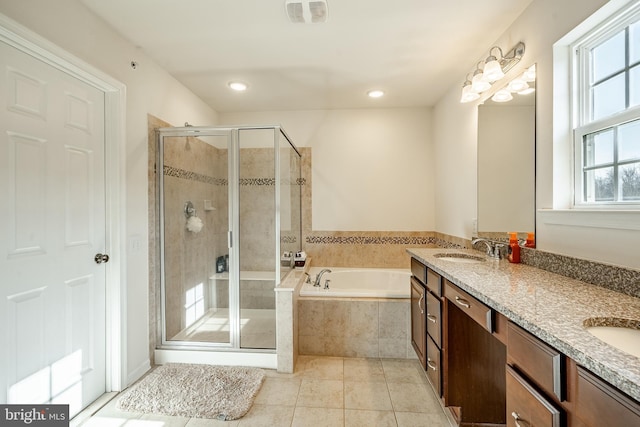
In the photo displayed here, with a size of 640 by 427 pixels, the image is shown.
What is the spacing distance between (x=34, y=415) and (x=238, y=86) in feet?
8.95

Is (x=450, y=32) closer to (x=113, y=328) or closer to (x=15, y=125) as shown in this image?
(x=15, y=125)

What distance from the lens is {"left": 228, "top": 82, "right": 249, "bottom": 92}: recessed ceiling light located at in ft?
Result: 8.81

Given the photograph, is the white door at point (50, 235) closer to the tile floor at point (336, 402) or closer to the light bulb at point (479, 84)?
the tile floor at point (336, 402)

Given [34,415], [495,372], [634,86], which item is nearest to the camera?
[634,86]

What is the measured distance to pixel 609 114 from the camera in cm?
129

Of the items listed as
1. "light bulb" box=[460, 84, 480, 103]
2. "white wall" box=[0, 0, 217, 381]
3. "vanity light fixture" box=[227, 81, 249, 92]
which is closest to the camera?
"white wall" box=[0, 0, 217, 381]

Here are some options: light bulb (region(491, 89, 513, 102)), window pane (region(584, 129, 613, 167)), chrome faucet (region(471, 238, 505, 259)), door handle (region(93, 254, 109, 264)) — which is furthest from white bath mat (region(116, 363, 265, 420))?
light bulb (region(491, 89, 513, 102))

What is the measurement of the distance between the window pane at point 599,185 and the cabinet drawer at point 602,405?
3.46 feet

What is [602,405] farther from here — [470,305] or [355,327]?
[355,327]

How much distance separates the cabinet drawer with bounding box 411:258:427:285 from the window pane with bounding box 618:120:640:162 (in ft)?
3.61

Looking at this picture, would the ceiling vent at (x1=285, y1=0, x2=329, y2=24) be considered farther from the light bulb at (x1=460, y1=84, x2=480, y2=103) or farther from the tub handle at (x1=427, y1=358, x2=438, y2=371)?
the tub handle at (x1=427, y1=358, x2=438, y2=371)

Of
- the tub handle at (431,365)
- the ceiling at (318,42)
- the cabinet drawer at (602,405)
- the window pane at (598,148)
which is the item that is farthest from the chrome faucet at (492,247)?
the ceiling at (318,42)

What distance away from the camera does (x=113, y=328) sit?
6.19 ft

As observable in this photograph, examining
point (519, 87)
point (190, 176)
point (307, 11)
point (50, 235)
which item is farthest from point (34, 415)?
point (519, 87)
